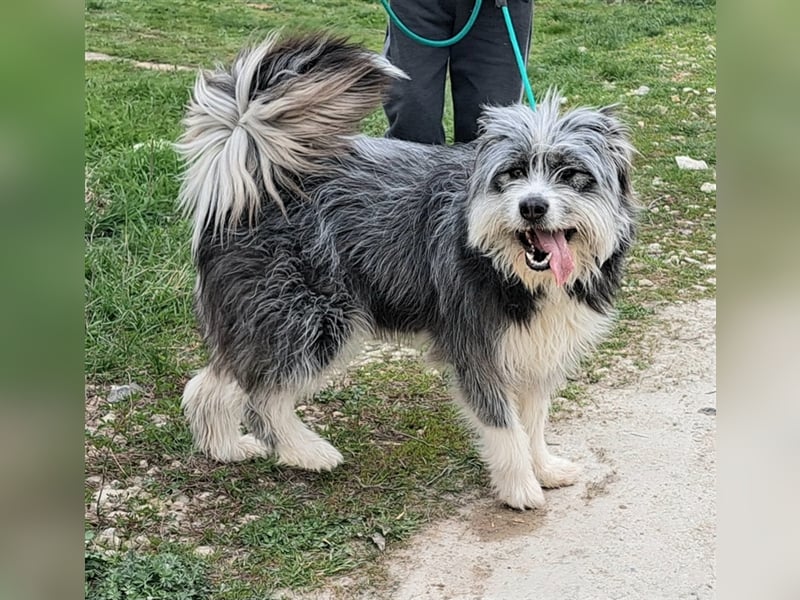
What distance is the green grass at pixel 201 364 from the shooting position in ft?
10.5

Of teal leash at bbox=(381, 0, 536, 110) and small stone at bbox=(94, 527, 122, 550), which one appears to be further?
teal leash at bbox=(381, 0, 536, 110)

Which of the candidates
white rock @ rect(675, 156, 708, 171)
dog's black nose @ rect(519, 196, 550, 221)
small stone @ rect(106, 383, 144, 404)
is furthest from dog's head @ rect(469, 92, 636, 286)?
white rock @ rect(675, 156, 708, 171)

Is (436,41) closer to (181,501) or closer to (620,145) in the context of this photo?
(620,145)

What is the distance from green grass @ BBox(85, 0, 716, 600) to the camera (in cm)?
320

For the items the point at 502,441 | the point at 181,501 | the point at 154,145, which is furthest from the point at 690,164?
the point at 181,501

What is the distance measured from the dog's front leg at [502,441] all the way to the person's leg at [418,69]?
142 centimetres

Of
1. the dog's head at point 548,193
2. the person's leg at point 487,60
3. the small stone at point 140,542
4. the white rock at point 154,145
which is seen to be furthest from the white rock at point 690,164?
the small stone at point 140,542

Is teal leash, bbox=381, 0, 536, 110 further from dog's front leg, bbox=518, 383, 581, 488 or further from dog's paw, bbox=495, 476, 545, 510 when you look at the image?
dog's paw, bbox=495, 476, 545, 510

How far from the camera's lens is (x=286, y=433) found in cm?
359

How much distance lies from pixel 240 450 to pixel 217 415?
20cm

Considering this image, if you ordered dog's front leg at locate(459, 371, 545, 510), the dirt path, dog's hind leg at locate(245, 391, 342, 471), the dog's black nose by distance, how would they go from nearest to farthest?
the dog's black nose < the dirt path < dog's front leg at locate(459, 371, 545, 510) < dog's hind leg at locate(245, 391, 342, 471)

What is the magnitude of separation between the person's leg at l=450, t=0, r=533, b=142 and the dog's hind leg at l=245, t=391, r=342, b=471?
168 cm
